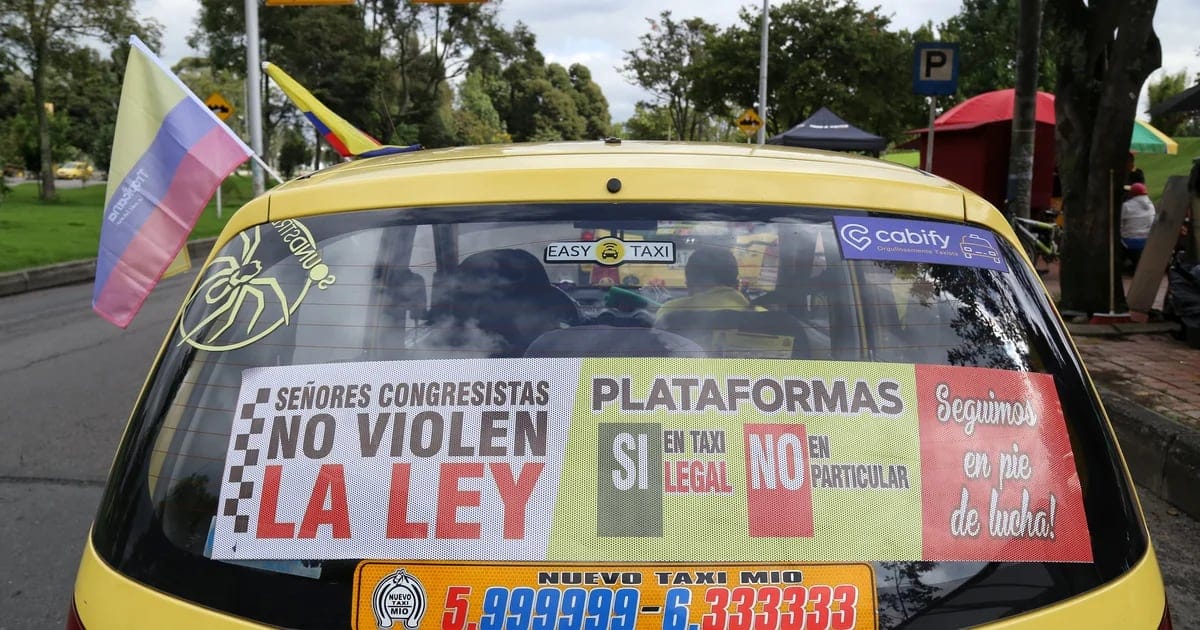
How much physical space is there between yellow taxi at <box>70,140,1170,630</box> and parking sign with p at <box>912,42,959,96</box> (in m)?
8.58

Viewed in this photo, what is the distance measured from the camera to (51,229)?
63.2ft

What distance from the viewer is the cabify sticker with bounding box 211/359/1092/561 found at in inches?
56.9

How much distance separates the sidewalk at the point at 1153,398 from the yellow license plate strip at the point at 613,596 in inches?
177

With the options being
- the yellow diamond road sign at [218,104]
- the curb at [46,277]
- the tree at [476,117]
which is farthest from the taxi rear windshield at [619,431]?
the tree at [476,117]

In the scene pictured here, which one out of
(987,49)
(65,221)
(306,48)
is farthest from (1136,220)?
(987,49)

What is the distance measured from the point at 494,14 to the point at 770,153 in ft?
152

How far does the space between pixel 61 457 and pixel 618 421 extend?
16.4 feet

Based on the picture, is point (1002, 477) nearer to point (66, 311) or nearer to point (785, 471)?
point (785, 471)

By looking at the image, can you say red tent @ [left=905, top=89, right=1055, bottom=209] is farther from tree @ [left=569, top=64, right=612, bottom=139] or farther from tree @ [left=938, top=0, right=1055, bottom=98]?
tree @ [left=569, top=64, right=612, bottom=139]

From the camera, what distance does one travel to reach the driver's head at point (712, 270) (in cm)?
178

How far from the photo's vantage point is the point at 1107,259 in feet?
29.6

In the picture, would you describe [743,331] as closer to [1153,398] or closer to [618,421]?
[618,421]

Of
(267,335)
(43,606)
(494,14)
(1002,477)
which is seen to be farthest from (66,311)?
(494,14)

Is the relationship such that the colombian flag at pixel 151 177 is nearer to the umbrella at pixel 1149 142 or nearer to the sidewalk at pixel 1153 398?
the sidewalk at pixel 1153 398
